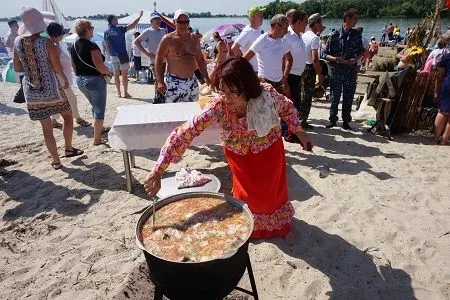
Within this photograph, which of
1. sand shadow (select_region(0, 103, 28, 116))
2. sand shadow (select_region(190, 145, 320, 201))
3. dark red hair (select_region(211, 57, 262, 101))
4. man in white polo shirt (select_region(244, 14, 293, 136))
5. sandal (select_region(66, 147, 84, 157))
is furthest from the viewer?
sand shadow (select_region(0, 103, 28, 116))

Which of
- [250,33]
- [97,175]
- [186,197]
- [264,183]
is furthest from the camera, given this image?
[250,33]

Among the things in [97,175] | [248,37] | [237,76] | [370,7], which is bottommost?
[370,7]

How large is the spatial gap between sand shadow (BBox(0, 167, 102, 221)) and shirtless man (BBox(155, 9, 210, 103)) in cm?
171

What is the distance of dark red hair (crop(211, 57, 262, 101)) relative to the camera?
7.20ft

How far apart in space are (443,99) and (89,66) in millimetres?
5300

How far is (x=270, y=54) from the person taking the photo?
4797 millimetres

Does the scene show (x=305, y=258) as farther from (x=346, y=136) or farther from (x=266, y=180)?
(x=346, y=136)

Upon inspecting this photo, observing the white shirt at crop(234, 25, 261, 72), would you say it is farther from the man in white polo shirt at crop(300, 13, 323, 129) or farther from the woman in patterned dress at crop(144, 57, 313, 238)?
the woman in patterned dress at crop(144, 57, 313, 238)

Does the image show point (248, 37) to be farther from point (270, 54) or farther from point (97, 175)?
point (97, 175)

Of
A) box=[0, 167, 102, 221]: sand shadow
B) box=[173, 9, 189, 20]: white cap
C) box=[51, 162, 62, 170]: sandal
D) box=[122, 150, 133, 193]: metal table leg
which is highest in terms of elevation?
box=[173, 9, 189, 20]: white cap

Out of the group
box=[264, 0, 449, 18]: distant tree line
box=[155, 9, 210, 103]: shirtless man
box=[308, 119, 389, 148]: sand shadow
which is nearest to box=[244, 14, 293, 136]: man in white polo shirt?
box=[155, 9, 210, 103]: shirtless man

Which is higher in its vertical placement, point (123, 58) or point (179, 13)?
point (179, 13)

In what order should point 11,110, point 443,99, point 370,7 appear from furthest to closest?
point 370,7, point 11,110, point 443,99

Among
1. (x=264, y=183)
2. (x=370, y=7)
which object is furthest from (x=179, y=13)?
(x=370, y=7)
